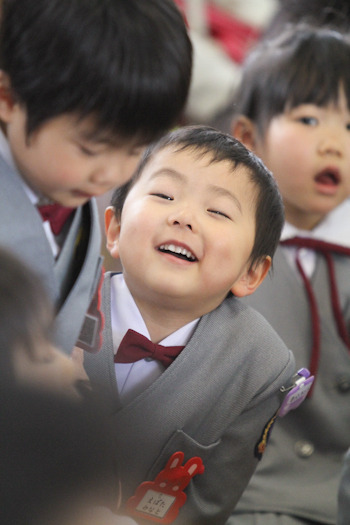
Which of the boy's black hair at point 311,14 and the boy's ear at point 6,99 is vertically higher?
the boy's ear at point 6,99

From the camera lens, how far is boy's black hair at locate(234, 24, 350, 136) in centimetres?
60

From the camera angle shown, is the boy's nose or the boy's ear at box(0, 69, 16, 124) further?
the boy's nose

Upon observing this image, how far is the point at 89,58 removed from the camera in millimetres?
359

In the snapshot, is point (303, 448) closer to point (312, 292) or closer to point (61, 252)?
point (312, 292)

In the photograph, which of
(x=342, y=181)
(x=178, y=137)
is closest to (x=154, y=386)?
(x=178, y=137)

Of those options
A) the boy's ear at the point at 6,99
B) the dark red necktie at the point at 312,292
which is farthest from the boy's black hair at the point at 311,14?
the boy's ear at the point at 6,99

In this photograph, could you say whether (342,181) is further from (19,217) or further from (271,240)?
(19,217)

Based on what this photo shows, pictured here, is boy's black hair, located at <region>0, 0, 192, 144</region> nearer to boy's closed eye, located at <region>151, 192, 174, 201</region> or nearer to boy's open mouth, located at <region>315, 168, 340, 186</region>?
boy's closed eye, located at <region>151, 192, 174, 201</region>

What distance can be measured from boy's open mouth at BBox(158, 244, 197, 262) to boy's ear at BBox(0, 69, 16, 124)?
0.35 ft

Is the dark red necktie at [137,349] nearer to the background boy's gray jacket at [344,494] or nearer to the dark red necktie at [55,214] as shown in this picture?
the dark red necktie at [55,214]

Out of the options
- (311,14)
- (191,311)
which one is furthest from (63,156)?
(311,14)

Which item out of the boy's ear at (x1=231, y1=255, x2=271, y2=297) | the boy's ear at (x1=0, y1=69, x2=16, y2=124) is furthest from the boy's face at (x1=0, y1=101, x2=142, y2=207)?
the boy's ear at (x1=231, y1=255, x2=271, y2=297)

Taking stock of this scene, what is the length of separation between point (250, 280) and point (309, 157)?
0.50 feet

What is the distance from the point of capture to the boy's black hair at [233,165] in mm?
445
